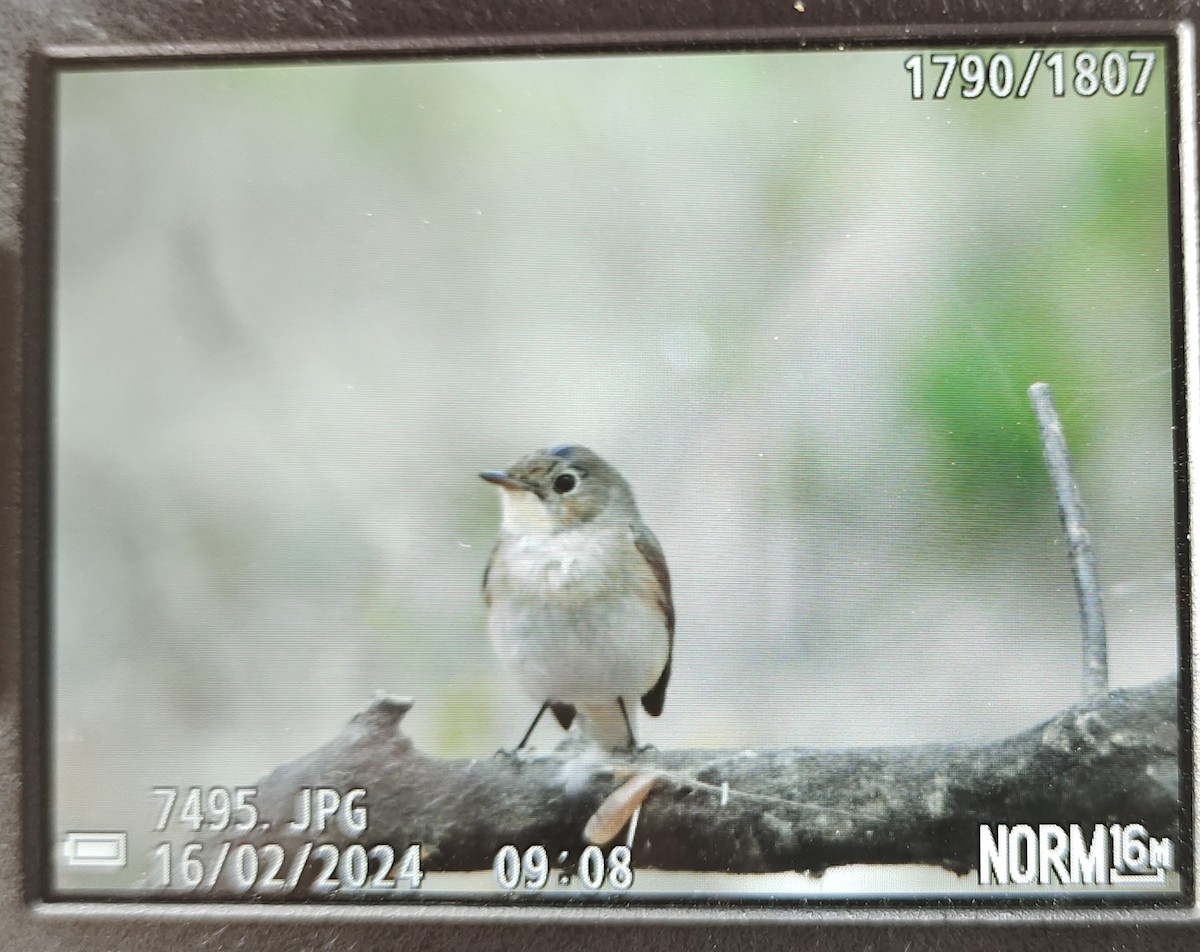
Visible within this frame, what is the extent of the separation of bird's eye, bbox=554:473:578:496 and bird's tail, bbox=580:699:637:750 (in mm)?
207

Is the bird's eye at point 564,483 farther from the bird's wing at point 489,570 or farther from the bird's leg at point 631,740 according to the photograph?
the bird's leg at point 631,740

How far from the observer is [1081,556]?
0.85 m

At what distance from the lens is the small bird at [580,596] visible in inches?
32.4

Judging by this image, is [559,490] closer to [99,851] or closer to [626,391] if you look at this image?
[626,391]

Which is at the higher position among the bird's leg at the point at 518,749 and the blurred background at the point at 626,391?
the blurred background at the point at 626,391

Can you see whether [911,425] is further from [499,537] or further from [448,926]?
[448,926]

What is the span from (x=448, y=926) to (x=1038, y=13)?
3.47 feet

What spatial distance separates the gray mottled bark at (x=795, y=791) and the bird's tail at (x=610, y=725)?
17 millimetres

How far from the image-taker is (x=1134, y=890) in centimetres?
85

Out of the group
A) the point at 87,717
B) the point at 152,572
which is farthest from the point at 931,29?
the point at 87,717

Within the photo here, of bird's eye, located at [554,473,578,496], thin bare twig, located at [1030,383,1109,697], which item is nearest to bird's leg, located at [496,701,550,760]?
bird's eye, located at [554,473,578,496]

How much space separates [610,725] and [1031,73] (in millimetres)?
746

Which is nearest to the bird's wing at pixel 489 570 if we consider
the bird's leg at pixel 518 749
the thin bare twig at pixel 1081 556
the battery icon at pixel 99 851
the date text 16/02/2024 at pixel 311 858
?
the bird's leg at pixel 518 749

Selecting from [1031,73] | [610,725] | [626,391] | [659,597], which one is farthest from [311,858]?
[1031,73]
